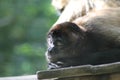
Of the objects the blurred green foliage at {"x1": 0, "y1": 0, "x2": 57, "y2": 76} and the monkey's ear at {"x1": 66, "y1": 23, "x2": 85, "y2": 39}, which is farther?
the blurred green foliage at {"x1": 0, "y1": 0, "x2": 57, "y2": 76}

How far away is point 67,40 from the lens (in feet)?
7.57

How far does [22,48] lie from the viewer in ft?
32.7

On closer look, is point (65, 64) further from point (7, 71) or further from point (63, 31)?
point (7, 71)

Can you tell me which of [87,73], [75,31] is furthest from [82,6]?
[87,73]

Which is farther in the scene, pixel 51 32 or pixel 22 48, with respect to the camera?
pixel 22 48

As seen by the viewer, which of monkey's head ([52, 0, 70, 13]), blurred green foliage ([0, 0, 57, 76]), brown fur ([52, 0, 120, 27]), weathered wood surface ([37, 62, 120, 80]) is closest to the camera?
weathered wood surface ([37, 62, 120, 80])

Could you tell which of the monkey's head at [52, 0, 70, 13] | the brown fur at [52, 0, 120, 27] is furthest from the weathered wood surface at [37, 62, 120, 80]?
the monkey's head at [52, 0, 70, 13]

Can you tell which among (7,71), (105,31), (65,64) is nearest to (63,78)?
(65,64)

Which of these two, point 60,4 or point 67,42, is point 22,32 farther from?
point 67,42

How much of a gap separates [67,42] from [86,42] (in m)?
0.07

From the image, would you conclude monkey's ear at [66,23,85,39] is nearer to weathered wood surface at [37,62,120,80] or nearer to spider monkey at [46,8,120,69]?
spider monkey at [46,8,120,69]

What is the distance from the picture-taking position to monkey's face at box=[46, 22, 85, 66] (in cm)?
230

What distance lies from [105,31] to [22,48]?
7.71 metres

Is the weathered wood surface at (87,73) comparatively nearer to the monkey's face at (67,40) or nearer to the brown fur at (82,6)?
the monkey's face at (67,40)
